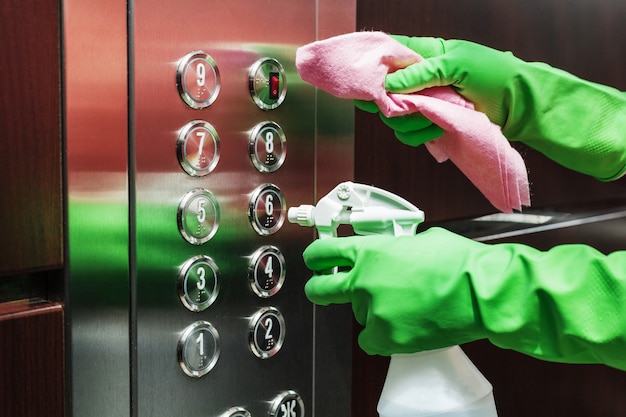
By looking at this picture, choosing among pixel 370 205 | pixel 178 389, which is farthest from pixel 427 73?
pixel 178 389

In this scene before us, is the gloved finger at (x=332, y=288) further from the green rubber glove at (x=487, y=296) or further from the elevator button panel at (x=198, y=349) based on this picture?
the elevator button panel at (x=198, y=349)

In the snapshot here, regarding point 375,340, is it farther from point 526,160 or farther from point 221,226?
point 526,160

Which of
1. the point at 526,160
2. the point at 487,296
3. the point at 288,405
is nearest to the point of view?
the point at 487,296

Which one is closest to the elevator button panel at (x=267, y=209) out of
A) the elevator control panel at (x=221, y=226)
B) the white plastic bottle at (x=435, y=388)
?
the elevator control panel at (x=221, y=226)

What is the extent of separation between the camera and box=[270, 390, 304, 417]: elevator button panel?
820 millimetres

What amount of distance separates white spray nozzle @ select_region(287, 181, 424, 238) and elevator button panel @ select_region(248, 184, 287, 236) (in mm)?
144

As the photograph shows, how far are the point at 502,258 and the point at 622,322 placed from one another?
0.09 metres

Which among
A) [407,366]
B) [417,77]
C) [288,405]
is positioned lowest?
[288,405]

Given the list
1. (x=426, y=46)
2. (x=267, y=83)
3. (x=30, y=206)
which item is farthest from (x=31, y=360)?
(x=426, y=46)

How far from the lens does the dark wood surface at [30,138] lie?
A: 1.97 feet

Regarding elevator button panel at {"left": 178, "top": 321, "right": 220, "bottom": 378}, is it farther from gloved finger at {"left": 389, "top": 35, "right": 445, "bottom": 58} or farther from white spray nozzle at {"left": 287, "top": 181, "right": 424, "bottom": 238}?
gloved finger at {"left": 389, "top": 35, "right": 445, "bottom": 58}

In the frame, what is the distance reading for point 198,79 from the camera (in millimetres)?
715

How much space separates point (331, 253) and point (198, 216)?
6.6 inches

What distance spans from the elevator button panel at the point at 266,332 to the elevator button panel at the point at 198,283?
0.06 m
